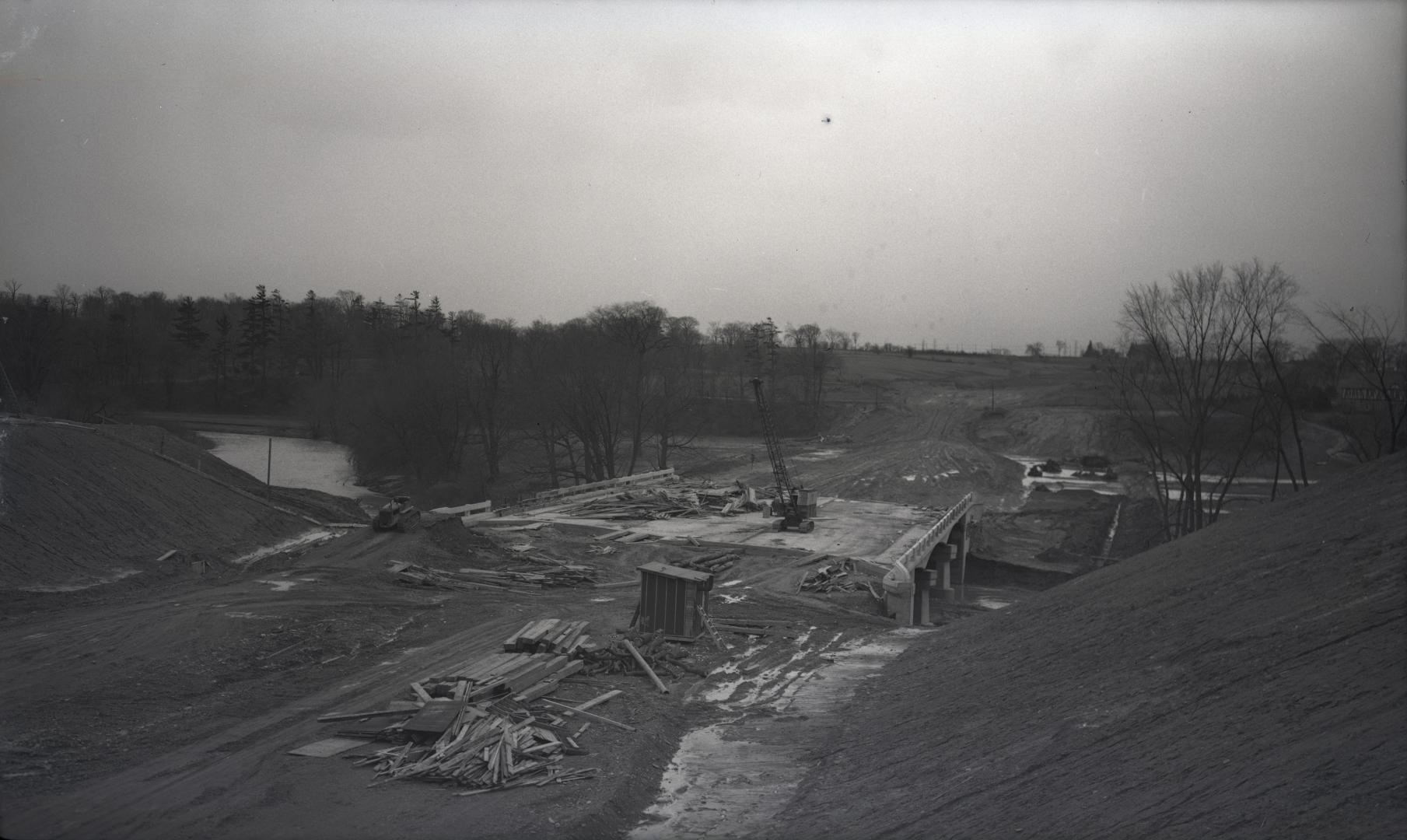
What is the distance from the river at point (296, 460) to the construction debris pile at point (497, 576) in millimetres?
27934

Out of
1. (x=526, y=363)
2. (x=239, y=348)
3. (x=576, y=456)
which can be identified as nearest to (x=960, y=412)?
(x=576, y=456)

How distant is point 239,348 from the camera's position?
248ft

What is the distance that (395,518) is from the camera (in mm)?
28906

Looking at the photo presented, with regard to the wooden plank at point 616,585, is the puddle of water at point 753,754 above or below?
above

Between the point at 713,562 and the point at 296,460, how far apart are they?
43.4m

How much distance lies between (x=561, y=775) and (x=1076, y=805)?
20.8 feet

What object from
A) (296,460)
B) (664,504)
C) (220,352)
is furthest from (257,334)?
(664,504)

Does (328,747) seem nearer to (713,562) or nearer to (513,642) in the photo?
(513,642)

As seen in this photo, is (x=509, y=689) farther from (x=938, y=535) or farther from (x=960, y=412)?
(x=960, y=412)

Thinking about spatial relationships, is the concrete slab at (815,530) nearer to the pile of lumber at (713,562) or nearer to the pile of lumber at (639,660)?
the pile of lumber at (713,562)

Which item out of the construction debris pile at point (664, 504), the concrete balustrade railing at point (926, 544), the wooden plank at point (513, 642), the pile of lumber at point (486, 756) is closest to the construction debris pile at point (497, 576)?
the wooden plank at point (513, 642)

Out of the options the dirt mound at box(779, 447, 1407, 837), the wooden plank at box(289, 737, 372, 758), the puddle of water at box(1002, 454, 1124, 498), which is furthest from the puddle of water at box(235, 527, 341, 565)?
the puddle of water at box(1002, 454, 1124, 498)

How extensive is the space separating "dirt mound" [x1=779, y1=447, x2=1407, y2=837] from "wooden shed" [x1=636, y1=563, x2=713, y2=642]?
4.52m

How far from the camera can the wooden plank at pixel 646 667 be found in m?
16.3
